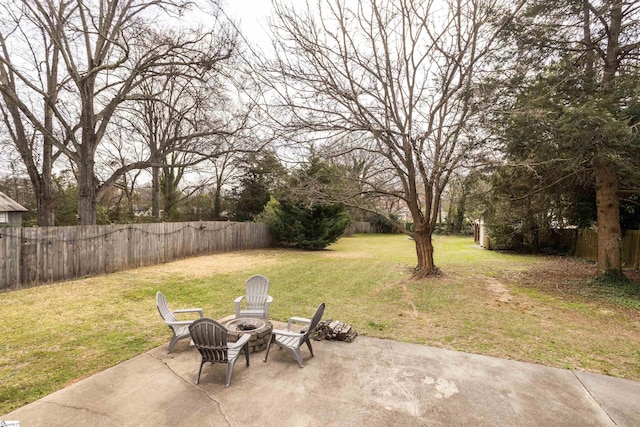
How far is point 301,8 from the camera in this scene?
22.3 feet

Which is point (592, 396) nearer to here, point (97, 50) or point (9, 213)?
point (97, 50)

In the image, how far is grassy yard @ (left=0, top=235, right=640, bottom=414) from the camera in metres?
4.04

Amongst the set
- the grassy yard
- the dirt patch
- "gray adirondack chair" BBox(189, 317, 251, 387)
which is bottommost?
the dirt patch

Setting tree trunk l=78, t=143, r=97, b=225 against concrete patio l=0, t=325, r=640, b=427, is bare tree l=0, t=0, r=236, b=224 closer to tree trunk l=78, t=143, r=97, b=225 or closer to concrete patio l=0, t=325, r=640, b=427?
tree trunk l=78, t=143, r=97, b=225

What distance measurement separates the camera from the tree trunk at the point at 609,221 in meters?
7.87

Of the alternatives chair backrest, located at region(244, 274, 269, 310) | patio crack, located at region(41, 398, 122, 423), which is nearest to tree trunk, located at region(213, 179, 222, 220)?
chair backrest, located at region(244, 274, 269, 310)

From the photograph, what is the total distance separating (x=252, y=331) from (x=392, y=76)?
7328 mm

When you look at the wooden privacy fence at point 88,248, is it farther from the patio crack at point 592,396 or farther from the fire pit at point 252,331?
the patio crack at point 592,396

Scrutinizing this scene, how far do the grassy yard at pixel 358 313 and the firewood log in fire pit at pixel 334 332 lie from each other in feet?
1.56

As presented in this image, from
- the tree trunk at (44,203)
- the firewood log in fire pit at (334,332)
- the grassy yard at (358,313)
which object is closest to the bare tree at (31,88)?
the tree trunk at (44,203)

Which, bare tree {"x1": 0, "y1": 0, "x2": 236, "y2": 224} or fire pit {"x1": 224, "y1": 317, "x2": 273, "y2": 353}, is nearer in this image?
fire pit {"x1": 224, "y1": 317, "x2": 273, "y2": 353}

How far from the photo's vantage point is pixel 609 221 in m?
8.00

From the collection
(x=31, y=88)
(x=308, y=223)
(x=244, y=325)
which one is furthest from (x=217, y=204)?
(x=244, y=325)

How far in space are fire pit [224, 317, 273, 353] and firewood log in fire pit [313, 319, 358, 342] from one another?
811 millimetres
